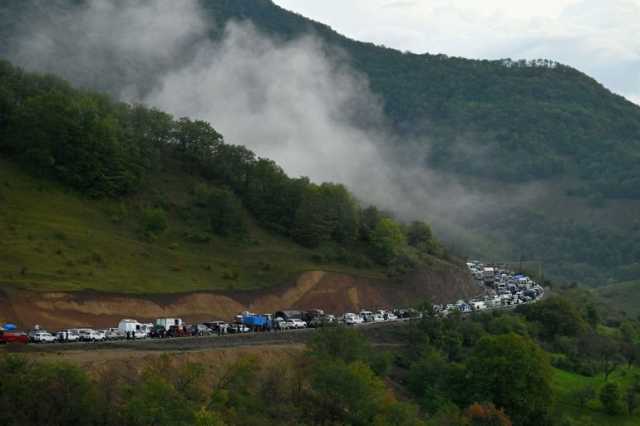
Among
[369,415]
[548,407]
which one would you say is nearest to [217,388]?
[369,415]

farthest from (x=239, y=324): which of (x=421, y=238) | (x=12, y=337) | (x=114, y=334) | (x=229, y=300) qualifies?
(x=421, y=238)

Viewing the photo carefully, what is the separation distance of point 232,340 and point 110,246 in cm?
2330

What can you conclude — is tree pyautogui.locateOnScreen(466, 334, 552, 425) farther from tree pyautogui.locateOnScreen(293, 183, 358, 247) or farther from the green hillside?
tree pyautogui.locateOnScreen(293, 183, 358, 247)

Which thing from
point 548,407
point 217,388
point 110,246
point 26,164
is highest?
point 26,164

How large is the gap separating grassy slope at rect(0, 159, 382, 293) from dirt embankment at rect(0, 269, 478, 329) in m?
1.34

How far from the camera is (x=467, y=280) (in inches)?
5005

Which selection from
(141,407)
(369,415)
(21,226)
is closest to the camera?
(141,407)

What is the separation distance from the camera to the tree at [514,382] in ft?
227

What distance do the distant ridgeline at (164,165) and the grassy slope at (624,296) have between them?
5151 centimetres

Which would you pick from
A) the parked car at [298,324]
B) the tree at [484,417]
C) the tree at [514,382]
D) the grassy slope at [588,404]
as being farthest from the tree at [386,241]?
the tree at [484,417]

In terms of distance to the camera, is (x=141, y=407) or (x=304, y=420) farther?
(x=304, y=420)

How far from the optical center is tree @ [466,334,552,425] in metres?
69.1

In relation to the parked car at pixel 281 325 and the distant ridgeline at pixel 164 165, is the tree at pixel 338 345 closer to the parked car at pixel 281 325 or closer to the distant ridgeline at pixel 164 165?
the parked car at pixel 281 325

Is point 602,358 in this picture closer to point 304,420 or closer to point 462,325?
point 462,325
